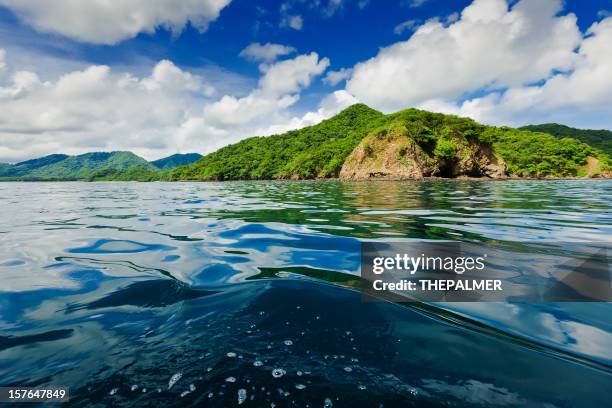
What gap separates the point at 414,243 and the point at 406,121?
→ 61597 mm

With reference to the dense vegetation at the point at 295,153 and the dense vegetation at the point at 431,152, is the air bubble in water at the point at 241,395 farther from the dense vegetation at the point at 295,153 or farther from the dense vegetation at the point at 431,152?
the dense vegetation at the point at 295,153

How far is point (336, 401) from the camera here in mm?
1555

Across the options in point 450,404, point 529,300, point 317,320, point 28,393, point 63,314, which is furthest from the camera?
point 529,300

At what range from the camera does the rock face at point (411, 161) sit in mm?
50906

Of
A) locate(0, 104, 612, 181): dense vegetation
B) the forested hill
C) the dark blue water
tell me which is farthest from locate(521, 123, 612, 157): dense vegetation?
the dark blue water

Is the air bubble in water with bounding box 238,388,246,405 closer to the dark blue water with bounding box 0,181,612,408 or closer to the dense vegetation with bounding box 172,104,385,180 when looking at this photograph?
the dark blue water with bounding box 0,181,612,408

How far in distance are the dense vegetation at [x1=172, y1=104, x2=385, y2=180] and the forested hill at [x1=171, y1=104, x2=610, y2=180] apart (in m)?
0.34

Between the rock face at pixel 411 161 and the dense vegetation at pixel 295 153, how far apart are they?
13294mm

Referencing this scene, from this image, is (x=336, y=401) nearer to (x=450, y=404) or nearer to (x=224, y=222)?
(x=450, y=404)

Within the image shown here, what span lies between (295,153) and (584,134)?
16211cm

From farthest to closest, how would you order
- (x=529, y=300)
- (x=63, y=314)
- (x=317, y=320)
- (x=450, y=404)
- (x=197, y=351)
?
(x=529, y=300) → (x=63, y=314) → (x=317, y=320) → (x=197, y=351) → (x=450, y=404)

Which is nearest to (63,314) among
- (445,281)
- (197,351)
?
(197,351)

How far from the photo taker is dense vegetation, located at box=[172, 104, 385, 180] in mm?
75000

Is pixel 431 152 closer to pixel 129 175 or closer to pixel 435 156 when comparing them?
pixel 435 156
